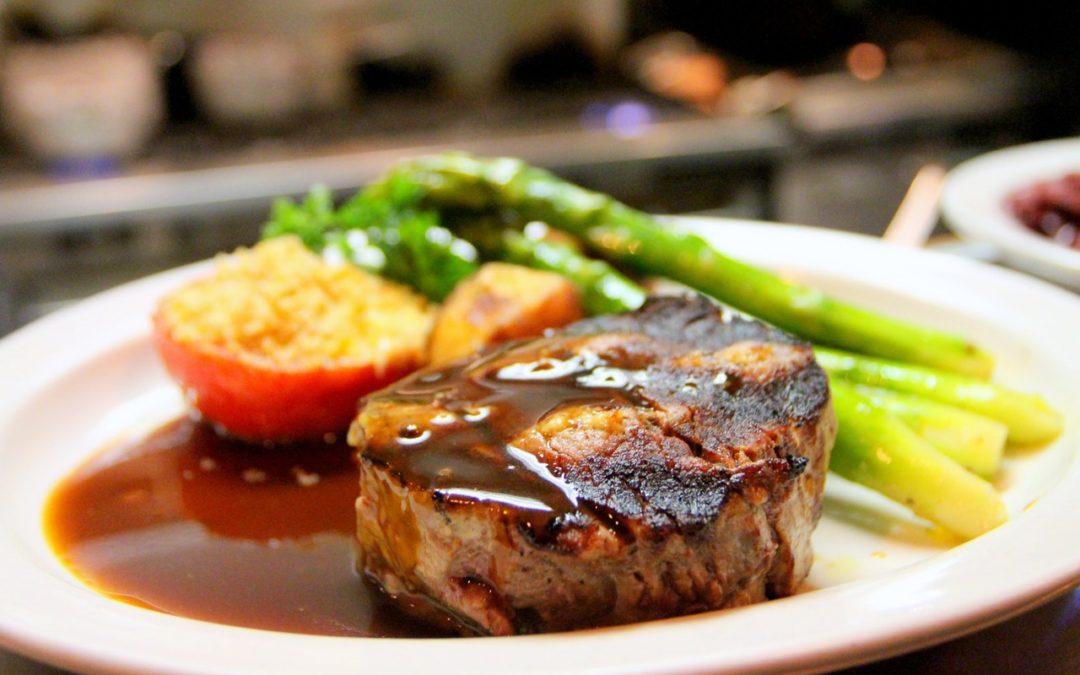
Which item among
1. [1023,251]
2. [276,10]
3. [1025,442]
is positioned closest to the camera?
[1025,442]

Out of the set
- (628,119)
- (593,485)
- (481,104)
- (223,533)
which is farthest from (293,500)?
(481,104)

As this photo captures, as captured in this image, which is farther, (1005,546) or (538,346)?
(538,346)

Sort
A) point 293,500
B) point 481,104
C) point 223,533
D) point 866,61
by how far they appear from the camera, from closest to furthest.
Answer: point 223,533, point 293,500, point 481,104, point 866,61

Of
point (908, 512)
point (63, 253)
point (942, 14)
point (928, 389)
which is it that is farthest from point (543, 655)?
point (942, 14)

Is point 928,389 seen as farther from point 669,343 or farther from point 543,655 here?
point 543,655

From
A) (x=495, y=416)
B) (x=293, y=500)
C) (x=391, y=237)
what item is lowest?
(x=293, y=500)

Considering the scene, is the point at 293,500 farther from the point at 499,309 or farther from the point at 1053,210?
the point at 1053,210
